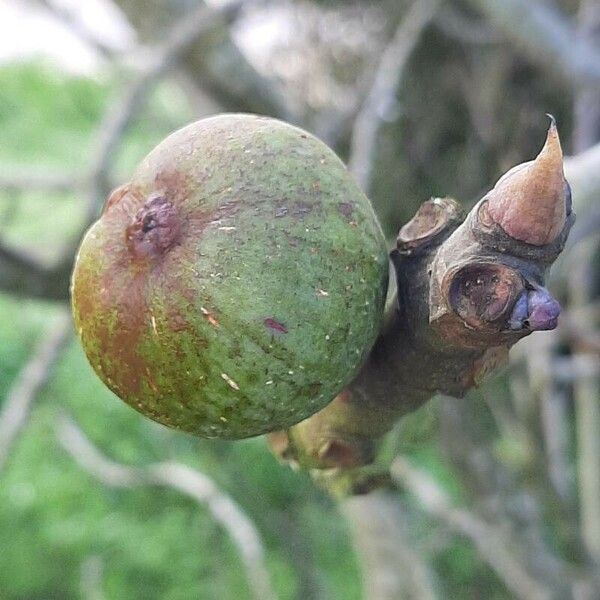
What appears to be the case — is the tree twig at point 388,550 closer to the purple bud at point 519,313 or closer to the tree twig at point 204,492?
the tree twig at point 204,492

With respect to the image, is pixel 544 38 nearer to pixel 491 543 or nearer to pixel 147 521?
pixel 491 543

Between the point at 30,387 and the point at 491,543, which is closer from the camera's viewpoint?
the point at 30,387

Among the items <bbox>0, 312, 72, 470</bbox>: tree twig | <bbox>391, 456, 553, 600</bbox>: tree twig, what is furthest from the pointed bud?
<bbox>391, 456, 553, 600</bbox>: tree twig

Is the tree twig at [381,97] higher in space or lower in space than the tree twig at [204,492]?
higher

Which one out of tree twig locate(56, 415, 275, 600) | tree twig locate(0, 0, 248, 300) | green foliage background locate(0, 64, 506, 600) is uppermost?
tree twig locate(0, 0, 248, 300)

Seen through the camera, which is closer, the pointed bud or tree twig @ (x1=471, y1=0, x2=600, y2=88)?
the pointed bud

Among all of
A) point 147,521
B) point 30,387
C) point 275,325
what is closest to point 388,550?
point 30,387

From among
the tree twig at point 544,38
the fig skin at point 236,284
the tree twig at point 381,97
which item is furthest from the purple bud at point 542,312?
the tree twig at point 544,38

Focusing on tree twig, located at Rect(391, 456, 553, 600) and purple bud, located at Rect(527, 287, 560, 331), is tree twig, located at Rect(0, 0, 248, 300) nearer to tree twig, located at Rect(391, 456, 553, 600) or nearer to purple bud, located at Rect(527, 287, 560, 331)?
tree twig, located at Rect(391, 456, 553, 600)
